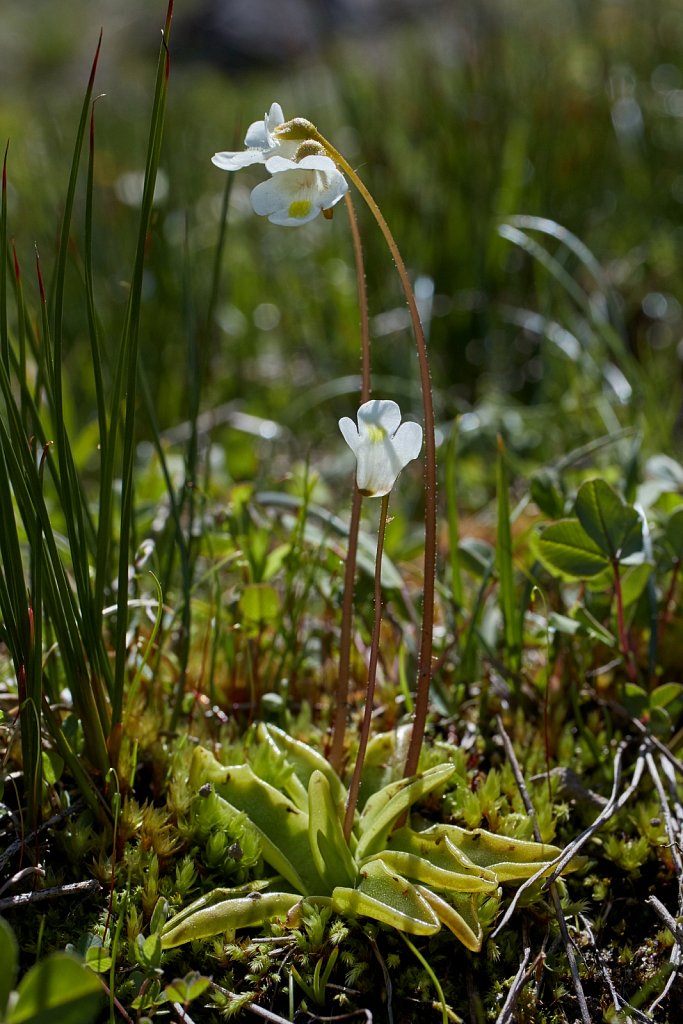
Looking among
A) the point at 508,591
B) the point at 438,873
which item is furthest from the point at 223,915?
the point at 508,591

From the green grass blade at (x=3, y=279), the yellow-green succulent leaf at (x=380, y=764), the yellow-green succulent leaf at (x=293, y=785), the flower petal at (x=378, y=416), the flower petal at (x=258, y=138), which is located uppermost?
the flower petal at (x=258, y=138)

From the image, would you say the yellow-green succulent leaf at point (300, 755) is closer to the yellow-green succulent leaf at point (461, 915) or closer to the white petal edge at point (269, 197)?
the yellow-green succulent leaf at point (461, 915)

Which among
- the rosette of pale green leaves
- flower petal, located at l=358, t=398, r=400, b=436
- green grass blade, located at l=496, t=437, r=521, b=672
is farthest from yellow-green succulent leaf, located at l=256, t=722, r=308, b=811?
flower petal, located at l=358, t=398, r=400, b=436

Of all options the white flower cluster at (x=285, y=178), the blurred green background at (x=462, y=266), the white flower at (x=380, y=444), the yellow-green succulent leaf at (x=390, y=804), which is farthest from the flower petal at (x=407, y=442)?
the blurred green background at (x=462, y=266)

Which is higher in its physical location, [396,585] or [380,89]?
[380,89]

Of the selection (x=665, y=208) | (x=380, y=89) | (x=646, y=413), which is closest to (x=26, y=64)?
(x=380, y=89)

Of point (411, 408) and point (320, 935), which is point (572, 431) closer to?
point (411, 408)
